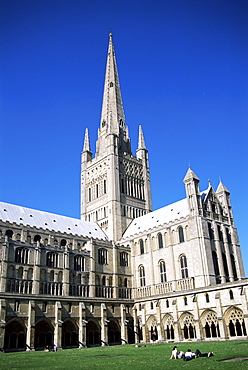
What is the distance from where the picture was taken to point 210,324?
1962 inches

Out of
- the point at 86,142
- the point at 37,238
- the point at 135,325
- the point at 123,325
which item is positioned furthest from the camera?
the point at 86,142

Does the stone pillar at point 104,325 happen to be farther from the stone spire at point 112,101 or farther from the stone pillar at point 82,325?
the stone spire at point 112,101

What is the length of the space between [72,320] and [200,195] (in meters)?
31.0

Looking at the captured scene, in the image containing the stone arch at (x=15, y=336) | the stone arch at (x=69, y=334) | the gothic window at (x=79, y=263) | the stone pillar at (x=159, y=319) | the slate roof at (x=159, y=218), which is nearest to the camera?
the stone arch at (x=15, y=336)

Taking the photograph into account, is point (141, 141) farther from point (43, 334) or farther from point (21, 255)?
point (43, 334)

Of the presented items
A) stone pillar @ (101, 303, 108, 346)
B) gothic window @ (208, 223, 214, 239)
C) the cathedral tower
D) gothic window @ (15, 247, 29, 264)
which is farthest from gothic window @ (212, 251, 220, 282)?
gothic window @ (15, 247, 29, 264)

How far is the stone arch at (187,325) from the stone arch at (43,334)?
19986 mm

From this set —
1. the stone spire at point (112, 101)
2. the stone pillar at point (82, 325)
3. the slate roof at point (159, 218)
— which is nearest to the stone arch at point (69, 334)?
the stone pillar at point (82, 325)

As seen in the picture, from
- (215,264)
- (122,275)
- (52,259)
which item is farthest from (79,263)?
(215,264)

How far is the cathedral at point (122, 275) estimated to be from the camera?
4997 cm

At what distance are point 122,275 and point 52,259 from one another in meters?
15.7

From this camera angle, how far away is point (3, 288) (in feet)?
166

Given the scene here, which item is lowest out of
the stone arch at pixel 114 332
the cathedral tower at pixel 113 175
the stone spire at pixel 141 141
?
the stone arch at pixel 114 332

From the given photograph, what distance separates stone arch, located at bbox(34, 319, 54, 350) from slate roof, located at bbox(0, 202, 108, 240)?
17.6 m
